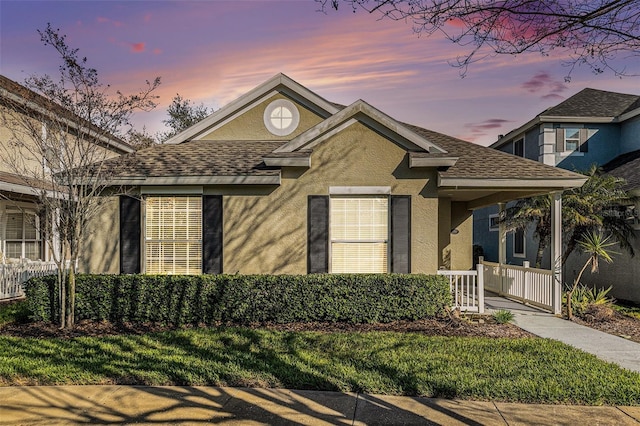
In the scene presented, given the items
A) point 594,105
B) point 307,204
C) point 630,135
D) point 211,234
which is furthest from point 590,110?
point 211,234

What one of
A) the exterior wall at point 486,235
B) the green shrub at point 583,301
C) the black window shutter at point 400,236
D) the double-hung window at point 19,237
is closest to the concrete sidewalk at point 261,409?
the black window shutter at point 400,236

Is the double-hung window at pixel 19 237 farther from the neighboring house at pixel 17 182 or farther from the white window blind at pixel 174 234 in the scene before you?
the white window blind at pixel 174 234

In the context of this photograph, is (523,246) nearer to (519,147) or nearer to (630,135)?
(519,147)

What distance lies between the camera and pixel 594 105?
1861 centimetres

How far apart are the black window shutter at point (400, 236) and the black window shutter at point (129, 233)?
5755 millimetres

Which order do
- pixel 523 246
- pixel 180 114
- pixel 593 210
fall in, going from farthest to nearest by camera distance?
pixel 180 114 < pixel 523 246 < pixel 593 210

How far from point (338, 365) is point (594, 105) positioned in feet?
57.1

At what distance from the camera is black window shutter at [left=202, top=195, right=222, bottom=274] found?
10.5 metres

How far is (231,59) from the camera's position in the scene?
13.3 metres

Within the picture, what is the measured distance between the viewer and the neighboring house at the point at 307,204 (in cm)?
1018

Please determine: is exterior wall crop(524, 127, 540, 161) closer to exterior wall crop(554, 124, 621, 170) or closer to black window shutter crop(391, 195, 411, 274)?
exterior wall crop(554, 124, 621, 170)

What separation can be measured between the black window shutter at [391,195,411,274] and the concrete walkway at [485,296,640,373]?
8.62ft

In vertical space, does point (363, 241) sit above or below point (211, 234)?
below

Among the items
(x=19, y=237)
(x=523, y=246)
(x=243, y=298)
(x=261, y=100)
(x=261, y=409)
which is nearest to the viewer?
(x=261, y=409)
